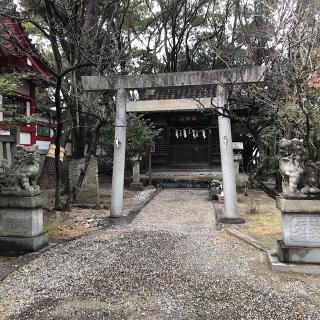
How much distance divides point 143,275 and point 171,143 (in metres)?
16.0

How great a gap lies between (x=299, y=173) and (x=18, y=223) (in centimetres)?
487

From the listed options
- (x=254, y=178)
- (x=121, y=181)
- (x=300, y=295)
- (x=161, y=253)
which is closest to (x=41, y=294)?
(x=161, y=253)

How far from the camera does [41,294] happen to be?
4.66 metres

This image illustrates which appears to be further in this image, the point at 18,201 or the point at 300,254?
the point at 18,201

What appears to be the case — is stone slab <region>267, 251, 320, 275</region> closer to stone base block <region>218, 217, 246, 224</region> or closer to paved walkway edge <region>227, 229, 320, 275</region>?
paved walkway edge <region>227, 229, 320, 275</region>

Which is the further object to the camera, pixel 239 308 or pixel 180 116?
pixel 180 116

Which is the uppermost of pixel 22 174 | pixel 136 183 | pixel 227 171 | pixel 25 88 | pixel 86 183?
pixel 25 88

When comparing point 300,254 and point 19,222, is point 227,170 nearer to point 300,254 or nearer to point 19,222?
point 300,254

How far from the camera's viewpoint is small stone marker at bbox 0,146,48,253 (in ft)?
20.9

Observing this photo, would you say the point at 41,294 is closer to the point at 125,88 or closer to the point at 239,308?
the point at 239,308

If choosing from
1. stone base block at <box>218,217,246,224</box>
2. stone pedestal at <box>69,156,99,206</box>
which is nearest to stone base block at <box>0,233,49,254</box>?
stone base block at <box>218,217,246,224</box>

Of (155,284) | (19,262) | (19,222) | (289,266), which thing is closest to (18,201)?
(19,222)

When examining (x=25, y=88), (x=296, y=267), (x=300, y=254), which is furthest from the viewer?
(x=25, y=88)

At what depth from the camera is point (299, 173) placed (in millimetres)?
5469
